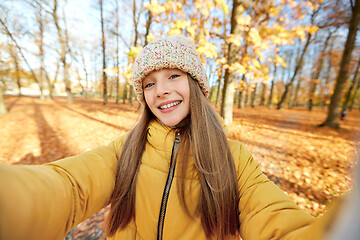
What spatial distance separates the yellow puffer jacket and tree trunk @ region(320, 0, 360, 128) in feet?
30.3

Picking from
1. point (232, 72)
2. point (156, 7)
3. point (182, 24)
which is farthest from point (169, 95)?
point (232, 72)

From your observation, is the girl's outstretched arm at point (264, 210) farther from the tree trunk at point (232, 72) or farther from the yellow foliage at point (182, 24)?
the tree trunk at point (232, 72)

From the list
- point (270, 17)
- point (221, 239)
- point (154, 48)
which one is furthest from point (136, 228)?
point (270, 17)

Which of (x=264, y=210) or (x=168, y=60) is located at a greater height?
(x=168, y=60)

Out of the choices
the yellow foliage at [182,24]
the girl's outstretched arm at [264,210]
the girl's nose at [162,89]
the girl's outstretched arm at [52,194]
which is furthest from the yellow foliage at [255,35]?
the girl's outstretched arm at [52,194]

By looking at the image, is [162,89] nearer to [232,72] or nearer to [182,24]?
→ [182,24]

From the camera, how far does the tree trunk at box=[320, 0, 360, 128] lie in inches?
248

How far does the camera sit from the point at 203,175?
1.20 m

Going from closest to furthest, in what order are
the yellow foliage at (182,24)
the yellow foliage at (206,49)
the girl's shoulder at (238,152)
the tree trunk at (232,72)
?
the girl's shoulder at (238,152) → the yellow foliage at (182,24) → the yellow foliage at (206,49) → the tree trunk at (232,72)

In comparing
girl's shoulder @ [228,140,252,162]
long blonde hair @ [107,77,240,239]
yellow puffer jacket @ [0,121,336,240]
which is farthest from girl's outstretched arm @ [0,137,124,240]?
girl's shoulder @ [228,140,252,162]

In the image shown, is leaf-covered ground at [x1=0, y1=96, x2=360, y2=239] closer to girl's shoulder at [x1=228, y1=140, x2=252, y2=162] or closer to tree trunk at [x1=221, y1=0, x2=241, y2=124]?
tree trunk at [x1=221, y1=0, x2=241, y2=124]

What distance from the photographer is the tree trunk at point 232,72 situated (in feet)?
17.2

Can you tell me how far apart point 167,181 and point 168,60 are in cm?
108

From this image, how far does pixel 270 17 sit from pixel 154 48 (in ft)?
15.2
